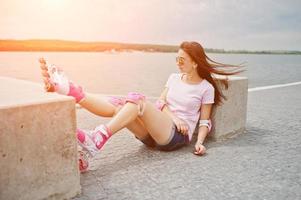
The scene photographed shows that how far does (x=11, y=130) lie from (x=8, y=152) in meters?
0.15

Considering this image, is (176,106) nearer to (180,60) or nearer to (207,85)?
(207,85)

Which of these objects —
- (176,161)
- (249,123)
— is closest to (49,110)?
(176,161)

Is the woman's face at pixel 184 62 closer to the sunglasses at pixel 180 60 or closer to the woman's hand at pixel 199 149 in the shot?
the sunglasses at pixel 180 60

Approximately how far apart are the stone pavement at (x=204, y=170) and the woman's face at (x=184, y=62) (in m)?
0.92

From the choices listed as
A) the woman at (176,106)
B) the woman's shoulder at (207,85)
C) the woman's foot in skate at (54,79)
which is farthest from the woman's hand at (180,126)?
the woman's foot in skate at (54,79)

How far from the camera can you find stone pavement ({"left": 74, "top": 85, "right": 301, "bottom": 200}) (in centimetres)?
308

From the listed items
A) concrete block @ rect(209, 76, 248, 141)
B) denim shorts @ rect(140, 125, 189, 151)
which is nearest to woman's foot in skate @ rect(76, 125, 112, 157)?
denim shorts @ rect(140, 125, 189, 151)

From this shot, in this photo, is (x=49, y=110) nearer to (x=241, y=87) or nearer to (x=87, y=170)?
(x=87, y=170)

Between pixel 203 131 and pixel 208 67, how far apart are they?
0.72 metres

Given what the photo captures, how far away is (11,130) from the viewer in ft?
8.31

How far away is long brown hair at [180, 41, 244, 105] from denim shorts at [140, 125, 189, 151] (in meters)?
0.67

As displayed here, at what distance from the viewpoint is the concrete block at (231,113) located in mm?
4625

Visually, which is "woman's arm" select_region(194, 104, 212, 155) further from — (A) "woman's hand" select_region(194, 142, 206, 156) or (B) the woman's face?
(B) the woman's face

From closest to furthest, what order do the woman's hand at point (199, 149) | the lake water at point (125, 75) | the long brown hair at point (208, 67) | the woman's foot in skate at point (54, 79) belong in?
1. the woman's foot in skate at point (54, 79)
2. the woman's hand at point (199, 149)
3. the long brown hair at point (208, 67)
4. the lake water at point (125, 75)
